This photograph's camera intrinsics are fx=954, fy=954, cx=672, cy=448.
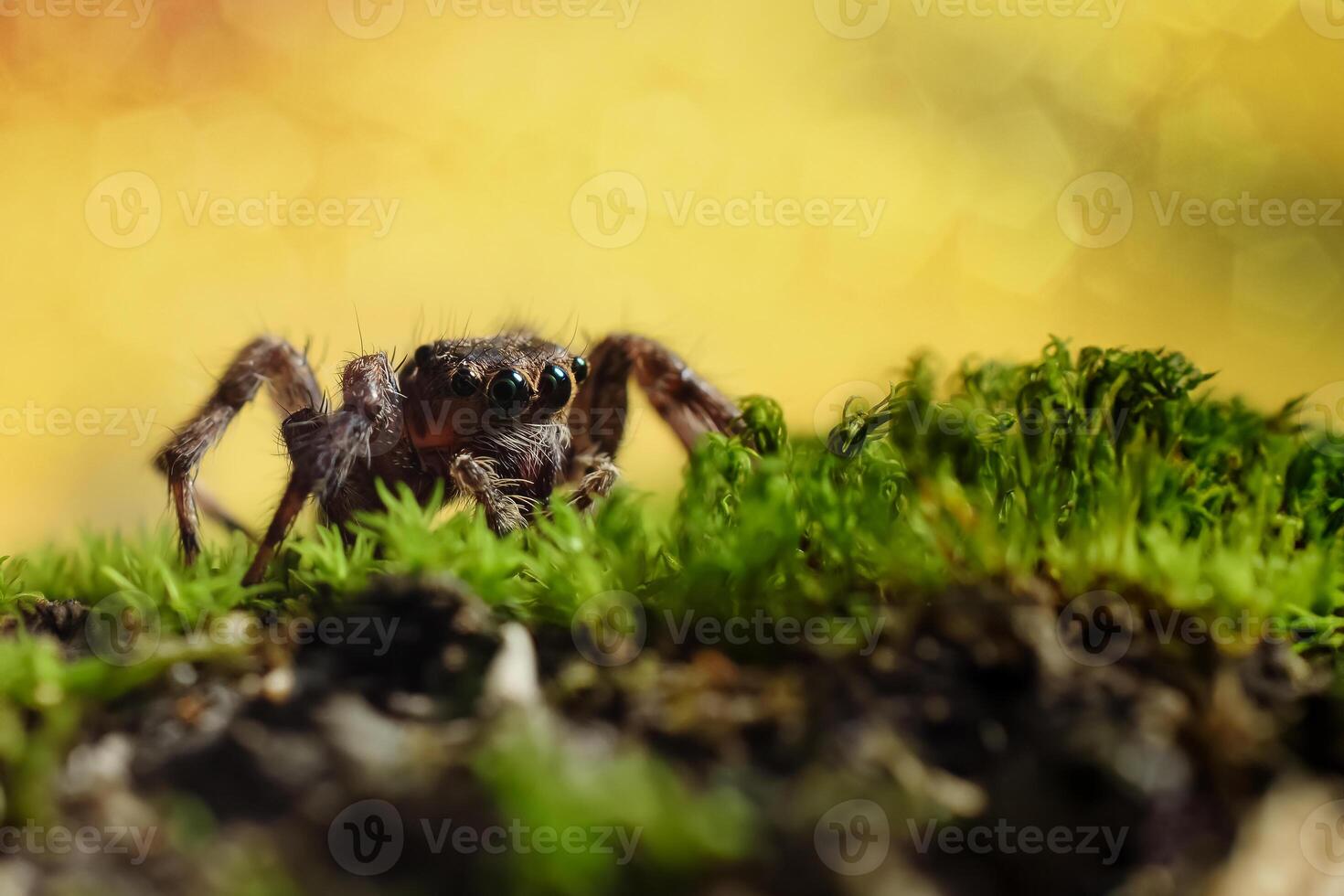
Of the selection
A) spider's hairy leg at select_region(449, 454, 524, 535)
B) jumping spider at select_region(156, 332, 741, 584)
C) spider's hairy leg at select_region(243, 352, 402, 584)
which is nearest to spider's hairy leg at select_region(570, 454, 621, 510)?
jumping spider at select_region(156, 332, 741, 584)

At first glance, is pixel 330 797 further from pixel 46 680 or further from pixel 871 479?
pixel 871 479
